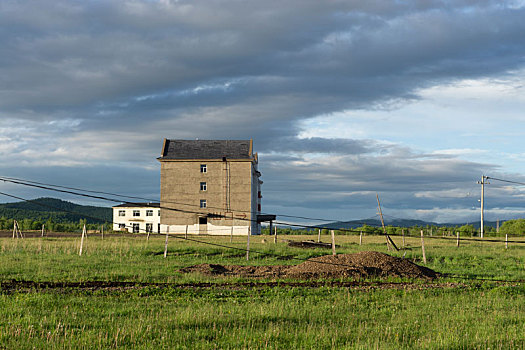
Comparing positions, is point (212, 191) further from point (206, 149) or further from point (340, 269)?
point (340, 269)

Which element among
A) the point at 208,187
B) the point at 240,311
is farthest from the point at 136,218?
the point at 240,311

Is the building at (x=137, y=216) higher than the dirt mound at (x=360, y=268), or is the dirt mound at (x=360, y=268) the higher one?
the building at (x=137, y=216)

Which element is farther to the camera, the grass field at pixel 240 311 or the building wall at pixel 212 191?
the building wall at pixel 212 191

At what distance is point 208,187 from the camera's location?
224 feet

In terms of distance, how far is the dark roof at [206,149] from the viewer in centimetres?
6875

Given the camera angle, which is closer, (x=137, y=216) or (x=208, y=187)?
(x=208, y=187)

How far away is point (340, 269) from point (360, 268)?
104 centimetres

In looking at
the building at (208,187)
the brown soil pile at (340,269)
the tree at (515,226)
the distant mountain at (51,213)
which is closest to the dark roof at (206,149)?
the building at (208,187)

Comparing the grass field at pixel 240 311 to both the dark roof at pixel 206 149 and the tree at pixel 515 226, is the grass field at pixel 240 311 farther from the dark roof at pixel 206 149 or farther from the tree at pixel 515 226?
the tree at pixel 515 226

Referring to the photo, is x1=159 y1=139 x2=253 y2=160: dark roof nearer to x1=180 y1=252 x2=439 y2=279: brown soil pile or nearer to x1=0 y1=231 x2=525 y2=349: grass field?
x1=180 y1=252 x2=439 y2=279: brown soil pile

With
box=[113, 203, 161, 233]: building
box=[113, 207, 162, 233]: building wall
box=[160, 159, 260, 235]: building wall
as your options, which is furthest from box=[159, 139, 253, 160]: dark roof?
box=[113, 207, 162, 233]: building wall

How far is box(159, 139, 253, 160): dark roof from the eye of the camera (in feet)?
226

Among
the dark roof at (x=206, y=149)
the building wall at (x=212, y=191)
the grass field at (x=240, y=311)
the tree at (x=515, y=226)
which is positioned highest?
the dark roof at (x=206, y=149)

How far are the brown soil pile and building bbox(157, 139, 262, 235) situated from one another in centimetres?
4247
